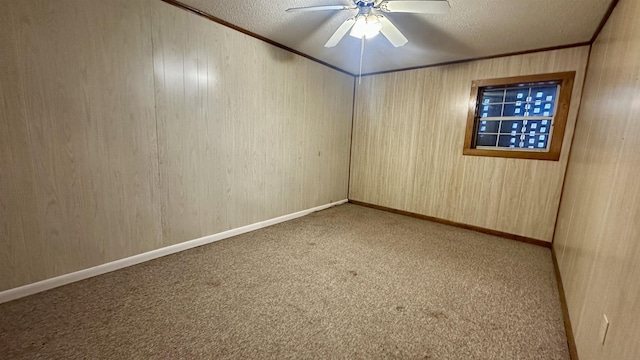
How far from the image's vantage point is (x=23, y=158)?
1.67 metres

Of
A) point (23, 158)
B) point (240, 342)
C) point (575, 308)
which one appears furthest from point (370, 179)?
point (23, 158)

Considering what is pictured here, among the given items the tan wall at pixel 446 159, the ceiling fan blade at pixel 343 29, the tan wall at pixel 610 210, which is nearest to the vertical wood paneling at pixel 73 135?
the ceiling fan blade at pixel 343 29

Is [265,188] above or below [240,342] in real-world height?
above

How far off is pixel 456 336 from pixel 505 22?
2761 millimetres

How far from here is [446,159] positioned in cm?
365

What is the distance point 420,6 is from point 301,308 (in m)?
2.29

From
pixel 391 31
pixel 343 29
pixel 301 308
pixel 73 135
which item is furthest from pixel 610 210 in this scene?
pixel 73 135

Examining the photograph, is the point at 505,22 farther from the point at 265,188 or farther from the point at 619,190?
the point at 265,188

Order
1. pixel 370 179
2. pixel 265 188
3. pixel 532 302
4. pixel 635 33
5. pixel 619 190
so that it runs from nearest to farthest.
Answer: pixel 619 190
pixel 635 33
pixel 532 302
pixel 265 188
pixel 370 179

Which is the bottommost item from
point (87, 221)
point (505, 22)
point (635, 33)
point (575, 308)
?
point (575, 308)

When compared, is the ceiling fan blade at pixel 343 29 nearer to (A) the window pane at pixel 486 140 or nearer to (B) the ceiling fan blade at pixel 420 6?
(B) the ceiling fan blade at pixel 420 6

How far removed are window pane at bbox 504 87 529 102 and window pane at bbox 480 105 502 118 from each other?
14 cm

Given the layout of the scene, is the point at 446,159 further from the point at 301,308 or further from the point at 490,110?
the point at 301,308


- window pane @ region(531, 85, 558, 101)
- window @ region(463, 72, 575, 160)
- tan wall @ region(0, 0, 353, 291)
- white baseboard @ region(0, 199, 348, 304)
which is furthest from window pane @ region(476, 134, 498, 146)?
white baseboard @ region(0, 199, 348, 304)
